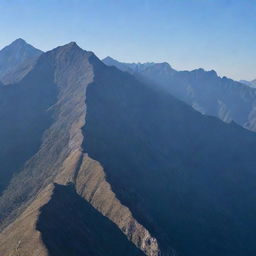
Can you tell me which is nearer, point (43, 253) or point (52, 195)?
point (43, 253)

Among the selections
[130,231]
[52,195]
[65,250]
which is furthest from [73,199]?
[65,250]

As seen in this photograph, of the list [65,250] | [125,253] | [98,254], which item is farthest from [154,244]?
[65,250]

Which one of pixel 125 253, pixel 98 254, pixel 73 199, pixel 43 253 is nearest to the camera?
pixel 43 253

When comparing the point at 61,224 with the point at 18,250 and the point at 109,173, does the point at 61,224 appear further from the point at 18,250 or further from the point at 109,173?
the point at 109,173

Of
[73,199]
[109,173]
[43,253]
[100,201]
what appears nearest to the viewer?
[43,253]

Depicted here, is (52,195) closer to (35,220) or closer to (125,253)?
(35,220)

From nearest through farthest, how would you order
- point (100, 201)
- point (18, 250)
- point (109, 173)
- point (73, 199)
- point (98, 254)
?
point (18, 250) → point (98, 254) → point (73, 199) → point (100, 201) → point (109, 173)
